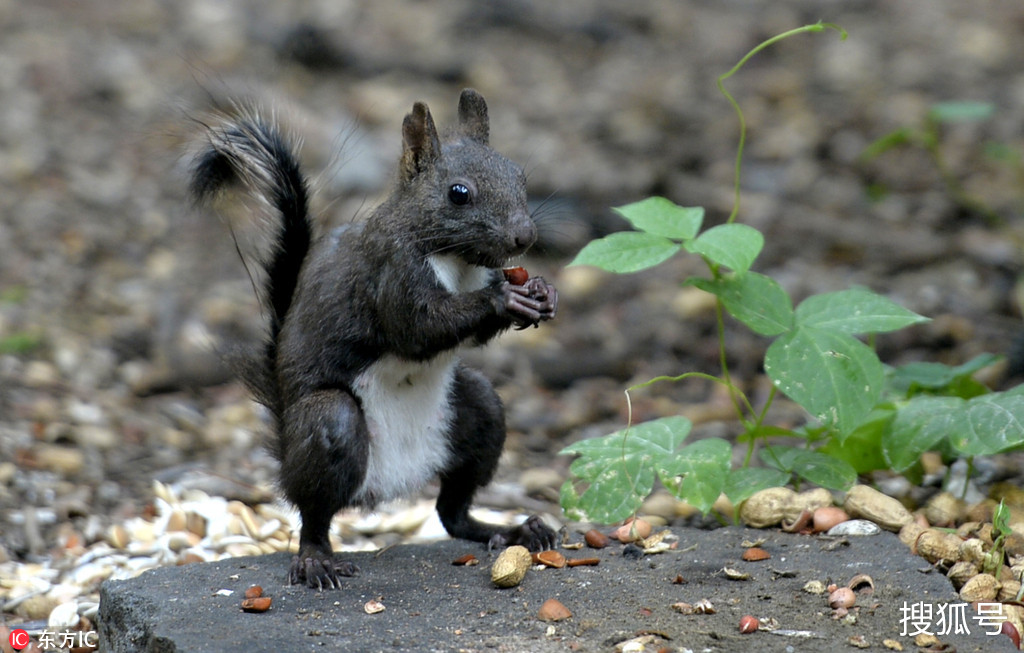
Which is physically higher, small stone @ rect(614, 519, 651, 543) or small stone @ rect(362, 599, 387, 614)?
small stone @ rect(362, 599, 387, 614)

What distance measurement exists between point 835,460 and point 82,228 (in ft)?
17.7

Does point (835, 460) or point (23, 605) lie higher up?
point (835, 460)

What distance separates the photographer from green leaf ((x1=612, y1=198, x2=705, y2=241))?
142 inches

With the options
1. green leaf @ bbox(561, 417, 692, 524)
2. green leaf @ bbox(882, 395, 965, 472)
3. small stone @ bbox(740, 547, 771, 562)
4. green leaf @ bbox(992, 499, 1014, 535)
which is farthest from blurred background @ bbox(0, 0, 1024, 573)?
green leaf @ bbox(992, 499, 1014, 535)

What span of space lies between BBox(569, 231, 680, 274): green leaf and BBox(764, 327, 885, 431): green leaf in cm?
46

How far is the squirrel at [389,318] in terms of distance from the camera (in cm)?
338

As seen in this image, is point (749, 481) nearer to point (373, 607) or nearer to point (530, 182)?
point (373, 607)

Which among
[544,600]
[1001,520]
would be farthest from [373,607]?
[1001,520]

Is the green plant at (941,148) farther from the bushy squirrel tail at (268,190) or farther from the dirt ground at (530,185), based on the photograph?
the bushy squirrel tail at (268,190)

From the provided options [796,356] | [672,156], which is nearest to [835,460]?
[796,356]

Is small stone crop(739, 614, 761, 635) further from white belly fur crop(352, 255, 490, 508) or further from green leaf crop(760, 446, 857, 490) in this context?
white belly fur crop(352, 255, 490, 508)

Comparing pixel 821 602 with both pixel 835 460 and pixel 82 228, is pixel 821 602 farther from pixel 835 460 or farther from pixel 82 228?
pixel 82 228

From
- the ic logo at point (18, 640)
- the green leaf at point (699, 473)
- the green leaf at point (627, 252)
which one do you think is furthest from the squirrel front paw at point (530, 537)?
the ic logo at point (18, 640)

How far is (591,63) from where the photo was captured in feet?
33.2
